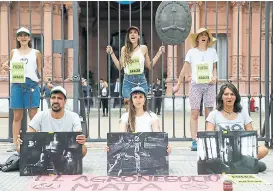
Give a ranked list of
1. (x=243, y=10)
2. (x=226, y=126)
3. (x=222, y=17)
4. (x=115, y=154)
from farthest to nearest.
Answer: (x=243, y=10)
(x=222, y=17)
(x=226, y=126)
(x=115, y=154)

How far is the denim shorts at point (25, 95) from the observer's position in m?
7.46

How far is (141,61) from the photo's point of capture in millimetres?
7695

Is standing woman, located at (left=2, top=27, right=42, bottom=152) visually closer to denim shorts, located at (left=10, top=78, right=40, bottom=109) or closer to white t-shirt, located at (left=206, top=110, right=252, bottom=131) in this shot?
denim shorts, located at (left=10, top=78, right=40, bottom=109)

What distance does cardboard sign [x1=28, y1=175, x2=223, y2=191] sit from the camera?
202 inches

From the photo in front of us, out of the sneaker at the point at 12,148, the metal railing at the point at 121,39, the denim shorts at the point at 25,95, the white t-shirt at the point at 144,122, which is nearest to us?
the white t-shirt at the point at 144,122

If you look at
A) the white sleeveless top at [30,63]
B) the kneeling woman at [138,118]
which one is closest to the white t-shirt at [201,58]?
the kneeling woman at [138,118]

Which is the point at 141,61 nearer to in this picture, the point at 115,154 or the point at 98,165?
the point at 98,165

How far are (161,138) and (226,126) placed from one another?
0.92 metres

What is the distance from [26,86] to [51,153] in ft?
6.45

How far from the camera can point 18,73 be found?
7477mm

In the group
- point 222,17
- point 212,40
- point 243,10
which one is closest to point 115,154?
point 212,40

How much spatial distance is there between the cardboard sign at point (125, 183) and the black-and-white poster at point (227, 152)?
8.8 inches

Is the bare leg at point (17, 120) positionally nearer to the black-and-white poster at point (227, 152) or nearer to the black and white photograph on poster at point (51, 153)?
the black and white photograph on poster at point (51, 153)

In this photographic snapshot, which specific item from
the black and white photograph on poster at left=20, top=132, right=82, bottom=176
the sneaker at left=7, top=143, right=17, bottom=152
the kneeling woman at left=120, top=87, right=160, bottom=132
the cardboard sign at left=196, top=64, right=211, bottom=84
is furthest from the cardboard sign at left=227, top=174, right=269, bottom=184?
the sneaker at left=7, top=143, right=17, bottom=152
